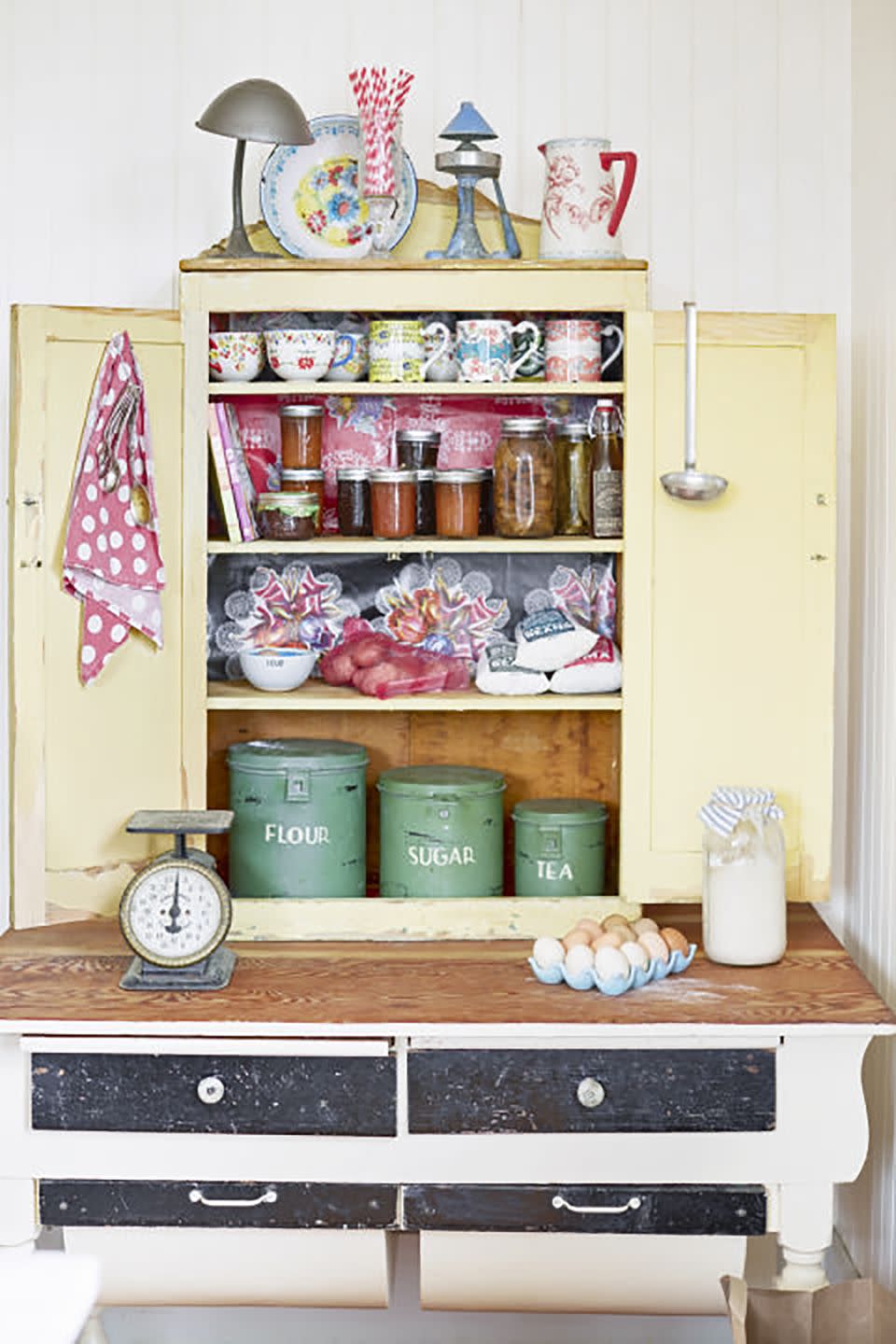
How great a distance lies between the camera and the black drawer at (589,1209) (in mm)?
2566

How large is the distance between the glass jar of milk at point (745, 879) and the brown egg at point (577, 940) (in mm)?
211

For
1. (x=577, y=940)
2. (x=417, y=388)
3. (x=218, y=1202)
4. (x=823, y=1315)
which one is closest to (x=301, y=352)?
(x=417, y=388)

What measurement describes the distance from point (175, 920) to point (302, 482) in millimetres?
809

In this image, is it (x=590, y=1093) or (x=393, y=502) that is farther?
(x=393, y=502)

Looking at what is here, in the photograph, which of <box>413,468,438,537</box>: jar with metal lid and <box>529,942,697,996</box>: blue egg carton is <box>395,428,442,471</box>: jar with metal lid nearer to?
<box>413,468,438,537</box>: jar with metal lid

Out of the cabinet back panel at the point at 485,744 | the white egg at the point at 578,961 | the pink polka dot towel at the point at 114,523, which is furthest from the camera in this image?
the cabinet back panel at the point at 485,744

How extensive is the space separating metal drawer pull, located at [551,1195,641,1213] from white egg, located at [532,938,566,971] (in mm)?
340

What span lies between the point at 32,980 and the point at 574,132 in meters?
1.79

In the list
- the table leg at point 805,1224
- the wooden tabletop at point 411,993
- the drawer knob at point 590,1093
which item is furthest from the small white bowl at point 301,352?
the table leg at point 805,1224

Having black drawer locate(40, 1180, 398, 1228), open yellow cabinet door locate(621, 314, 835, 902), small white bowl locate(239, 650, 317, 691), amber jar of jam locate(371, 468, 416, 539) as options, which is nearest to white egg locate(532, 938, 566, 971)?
open yellow cabinet door locate(621, 314, 835, 902)

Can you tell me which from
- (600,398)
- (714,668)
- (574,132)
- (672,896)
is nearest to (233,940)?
(672,896)

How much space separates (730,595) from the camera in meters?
2.89

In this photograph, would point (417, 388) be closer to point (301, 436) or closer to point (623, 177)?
point (301, 436)

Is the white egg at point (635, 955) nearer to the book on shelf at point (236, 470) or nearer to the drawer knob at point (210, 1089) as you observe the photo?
the drawer knob at point (210, 1089)
